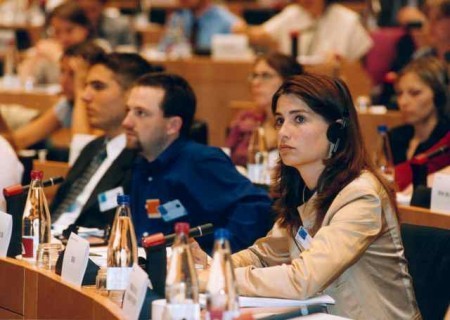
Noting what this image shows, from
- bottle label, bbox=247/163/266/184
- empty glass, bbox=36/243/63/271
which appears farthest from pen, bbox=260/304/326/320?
bottle label, bbox=247/163/266/184

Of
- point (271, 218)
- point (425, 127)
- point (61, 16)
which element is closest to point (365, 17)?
point (61, 16)

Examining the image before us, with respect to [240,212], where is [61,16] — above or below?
above

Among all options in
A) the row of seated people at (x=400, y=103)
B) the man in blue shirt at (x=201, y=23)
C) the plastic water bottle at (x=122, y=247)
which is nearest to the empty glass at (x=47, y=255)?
the plastic water bottle at (x=122, y=247)

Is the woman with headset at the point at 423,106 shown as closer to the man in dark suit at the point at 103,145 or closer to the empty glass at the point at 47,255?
the man in dark suit at the point at 103,145

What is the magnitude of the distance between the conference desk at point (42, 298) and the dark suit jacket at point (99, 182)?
1.33 meters

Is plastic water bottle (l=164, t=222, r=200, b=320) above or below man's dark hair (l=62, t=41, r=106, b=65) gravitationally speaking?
below

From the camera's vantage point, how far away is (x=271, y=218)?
4477mm

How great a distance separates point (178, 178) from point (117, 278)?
1.48 m

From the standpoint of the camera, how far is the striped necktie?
529 cm

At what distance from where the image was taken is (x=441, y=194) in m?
4.13

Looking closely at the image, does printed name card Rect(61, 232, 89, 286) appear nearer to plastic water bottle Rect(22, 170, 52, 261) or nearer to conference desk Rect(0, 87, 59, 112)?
plastic water bottle Rect(22, 170, 52, 261)

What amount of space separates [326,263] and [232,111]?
178 inches

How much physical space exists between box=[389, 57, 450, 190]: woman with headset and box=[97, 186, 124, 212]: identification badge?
157 cm

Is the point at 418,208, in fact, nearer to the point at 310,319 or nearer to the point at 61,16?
the point at 310,319
